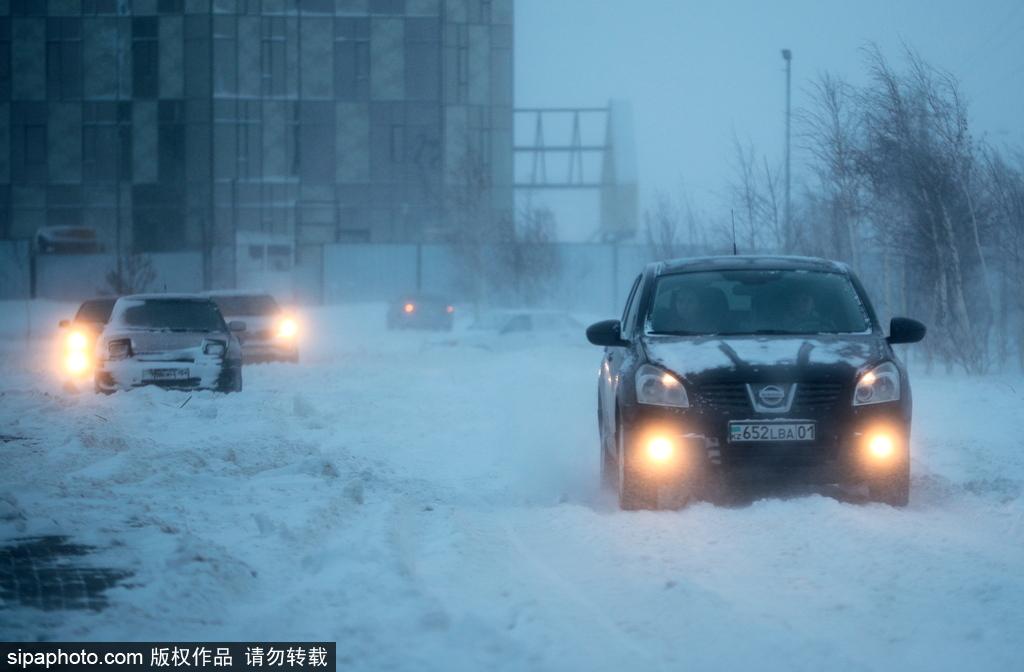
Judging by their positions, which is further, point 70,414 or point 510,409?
point 510,409

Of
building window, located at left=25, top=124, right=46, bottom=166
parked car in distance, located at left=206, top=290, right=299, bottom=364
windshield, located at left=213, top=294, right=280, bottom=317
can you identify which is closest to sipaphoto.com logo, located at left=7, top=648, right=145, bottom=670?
parked car in distance, located at left=206, top=290, right=299, bottom=364

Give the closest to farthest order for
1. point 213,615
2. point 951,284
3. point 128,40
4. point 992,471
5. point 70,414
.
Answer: point 213,615 < point 992,471 < point 70,414 < point 951,284 < point 128,40

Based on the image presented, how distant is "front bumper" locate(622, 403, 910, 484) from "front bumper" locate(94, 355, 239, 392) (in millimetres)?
10016

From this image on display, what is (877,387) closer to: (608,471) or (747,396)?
(747,396)

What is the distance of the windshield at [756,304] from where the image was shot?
8477mm

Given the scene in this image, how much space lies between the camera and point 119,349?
16.0m

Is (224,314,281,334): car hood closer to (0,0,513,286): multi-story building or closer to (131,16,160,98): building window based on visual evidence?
(0,0,513,286): multi-story building

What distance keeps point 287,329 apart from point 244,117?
2917cm

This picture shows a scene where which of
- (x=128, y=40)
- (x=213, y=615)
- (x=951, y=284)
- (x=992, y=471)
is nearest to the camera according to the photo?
(x=213, y=615)

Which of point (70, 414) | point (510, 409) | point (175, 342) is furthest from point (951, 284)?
point (70, 414)

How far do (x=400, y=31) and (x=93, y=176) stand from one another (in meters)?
14.4

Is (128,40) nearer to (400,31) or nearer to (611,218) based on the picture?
(400,31)

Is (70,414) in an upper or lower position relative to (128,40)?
lower

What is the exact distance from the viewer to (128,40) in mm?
50062
